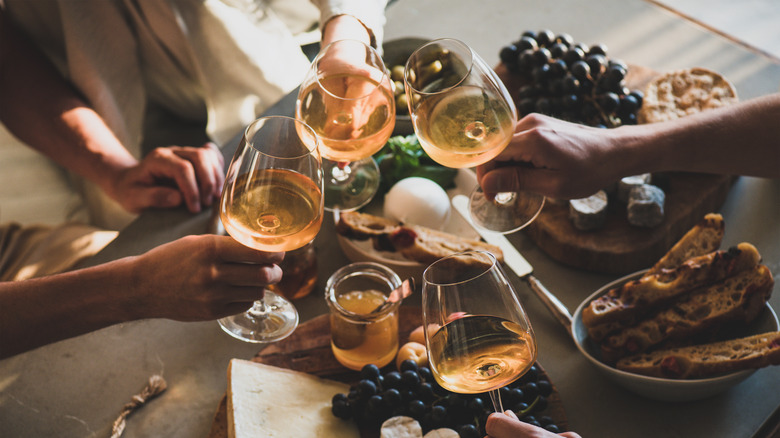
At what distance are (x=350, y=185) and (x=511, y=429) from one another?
726 mm

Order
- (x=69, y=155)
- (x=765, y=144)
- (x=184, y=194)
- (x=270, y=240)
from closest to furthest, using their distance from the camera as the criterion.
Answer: (x=270, y=240) < (x=765, y=144) < (x=184, y=194) < (x=69, y=155)

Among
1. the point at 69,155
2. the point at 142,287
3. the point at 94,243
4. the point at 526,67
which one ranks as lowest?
the point at 94,243

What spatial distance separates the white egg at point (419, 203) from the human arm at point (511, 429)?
0.59 meters

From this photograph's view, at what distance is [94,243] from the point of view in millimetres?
1530

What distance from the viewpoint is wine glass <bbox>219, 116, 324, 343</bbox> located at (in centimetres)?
84

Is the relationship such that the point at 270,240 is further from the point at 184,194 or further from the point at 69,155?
the point at 69,155

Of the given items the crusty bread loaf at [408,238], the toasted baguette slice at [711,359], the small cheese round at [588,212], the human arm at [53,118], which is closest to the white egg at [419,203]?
the crusty bread loaf at [408,238]

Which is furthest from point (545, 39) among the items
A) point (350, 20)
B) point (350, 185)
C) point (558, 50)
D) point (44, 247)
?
point (44, 247)

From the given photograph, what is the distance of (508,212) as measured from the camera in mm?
1269

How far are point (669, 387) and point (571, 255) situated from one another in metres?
0.37

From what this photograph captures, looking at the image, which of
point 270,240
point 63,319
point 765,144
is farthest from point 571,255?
point 63,319

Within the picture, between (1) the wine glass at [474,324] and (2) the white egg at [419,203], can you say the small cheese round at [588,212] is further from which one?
(1) the wine glass at [474,324]

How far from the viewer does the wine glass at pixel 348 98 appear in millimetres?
1062

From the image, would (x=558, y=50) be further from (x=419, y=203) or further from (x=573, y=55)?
(x=419, y=203)
